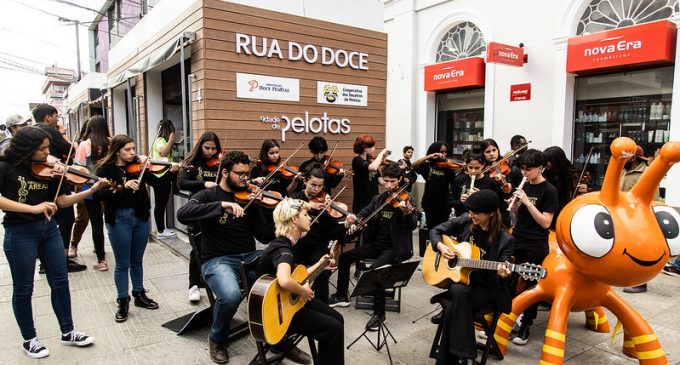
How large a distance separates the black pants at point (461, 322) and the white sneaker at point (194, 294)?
255 centimetres

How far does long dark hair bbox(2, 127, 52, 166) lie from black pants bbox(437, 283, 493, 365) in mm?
3140

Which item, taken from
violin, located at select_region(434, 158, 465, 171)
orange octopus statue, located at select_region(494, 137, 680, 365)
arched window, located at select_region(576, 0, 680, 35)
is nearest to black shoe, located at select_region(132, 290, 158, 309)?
orange octopus statue, located at select_region(494, 137, 680, 365)

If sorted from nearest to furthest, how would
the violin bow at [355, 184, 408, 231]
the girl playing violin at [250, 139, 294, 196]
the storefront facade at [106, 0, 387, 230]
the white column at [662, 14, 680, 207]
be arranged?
1. the violin bow at [355, 184, 408, 231]
2. the girl playing violin at [250, 139, 294, 196]
3. the storefront facade at [106, 0, 387, 230]
4. the white column at [662, 14, 680, 207]

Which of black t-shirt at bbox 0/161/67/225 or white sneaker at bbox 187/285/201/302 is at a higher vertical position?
black t-shirt at bbox 0/161/67/225

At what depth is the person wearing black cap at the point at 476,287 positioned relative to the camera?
9.92 ft

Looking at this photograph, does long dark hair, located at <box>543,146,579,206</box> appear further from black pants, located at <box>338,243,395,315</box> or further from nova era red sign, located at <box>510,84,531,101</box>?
nova era red sign, located at <box>510,84,531,101</box>

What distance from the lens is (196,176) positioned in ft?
16.9

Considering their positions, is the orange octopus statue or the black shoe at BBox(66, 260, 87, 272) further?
the black shoe at BBox(66, 260, 87, 272)

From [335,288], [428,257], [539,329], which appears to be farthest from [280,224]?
[539,329]

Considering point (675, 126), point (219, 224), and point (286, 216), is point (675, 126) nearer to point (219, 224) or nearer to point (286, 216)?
point (286, 216)

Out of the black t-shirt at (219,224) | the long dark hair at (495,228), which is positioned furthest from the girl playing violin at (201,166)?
the long dark hair at (495,228)

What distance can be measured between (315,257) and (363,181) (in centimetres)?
202

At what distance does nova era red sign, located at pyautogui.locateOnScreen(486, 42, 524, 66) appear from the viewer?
7.38m

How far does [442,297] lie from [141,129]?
6.67m
